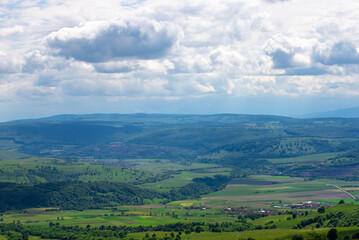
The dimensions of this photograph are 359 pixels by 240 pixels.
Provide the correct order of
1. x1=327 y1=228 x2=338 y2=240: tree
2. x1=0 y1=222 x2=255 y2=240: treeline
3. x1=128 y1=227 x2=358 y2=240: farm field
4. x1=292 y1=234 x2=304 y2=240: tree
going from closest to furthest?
x1=327 y1=228 x2=338 y2=240: tree, x1=128 y1=227 x2=358 y2=240: farm field, x1=292 y1=234 x2=304 y2=240: tree, x1=0 y1=222 x2=255 y2=240: treeline

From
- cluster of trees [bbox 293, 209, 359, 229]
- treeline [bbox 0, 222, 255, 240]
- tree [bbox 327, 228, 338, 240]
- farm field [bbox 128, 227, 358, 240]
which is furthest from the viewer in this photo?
treeline [bbox 0, 222, 255, 240]

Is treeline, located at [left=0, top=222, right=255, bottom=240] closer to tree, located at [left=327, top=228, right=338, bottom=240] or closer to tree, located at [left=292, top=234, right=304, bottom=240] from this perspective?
tree, located at [left=292, top=234, right=304, bottom=240]

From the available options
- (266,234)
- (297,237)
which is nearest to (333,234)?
(297,237)

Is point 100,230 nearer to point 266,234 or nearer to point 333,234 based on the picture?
point 266,234

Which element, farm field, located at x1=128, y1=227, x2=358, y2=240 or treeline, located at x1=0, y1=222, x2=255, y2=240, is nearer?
farm field, located at x1=128, y1=227, x2=358, y2=240

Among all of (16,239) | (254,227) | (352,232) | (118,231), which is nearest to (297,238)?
(352,232)

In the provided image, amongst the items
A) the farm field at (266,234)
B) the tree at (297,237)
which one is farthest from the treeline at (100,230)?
the tree at (297,237)

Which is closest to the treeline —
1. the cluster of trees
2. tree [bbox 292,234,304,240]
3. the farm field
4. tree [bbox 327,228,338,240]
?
the farm field

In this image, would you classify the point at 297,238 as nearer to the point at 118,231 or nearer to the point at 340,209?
the point at 340,209

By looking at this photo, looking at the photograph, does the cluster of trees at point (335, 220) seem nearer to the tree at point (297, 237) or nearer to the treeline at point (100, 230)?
the tree at point (297, 237)

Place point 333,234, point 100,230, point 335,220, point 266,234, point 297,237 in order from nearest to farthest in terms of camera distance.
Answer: point 333,234 → point 297,237 → point 266,234 → point 335,220 → point 100,230

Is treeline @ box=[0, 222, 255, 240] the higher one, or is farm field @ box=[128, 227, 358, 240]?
farm field @ box=[128, 227, 358, 240]
